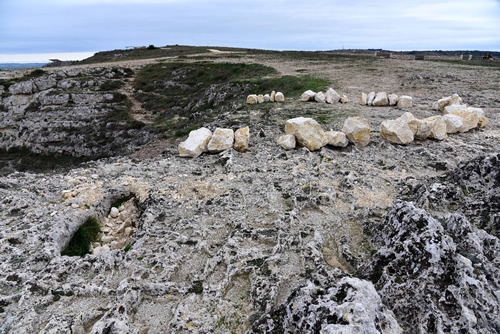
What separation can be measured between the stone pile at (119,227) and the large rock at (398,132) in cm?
831

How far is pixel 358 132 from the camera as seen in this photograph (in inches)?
401

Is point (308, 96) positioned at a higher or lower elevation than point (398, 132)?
higher

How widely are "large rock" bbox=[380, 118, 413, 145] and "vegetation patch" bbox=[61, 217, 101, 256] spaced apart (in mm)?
9192

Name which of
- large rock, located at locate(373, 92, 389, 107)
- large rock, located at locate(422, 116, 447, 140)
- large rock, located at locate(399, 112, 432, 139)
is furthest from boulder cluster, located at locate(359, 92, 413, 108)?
large rock, located at locate(399, 112, 432, 139)

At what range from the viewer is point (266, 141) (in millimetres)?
11086

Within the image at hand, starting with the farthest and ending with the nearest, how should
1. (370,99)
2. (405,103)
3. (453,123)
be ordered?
1. (370,99)
2. (405,103)
3. (453,123)

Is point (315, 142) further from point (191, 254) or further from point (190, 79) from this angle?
point (190, 79)

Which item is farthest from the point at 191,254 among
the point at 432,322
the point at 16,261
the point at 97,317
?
the point at 432,322

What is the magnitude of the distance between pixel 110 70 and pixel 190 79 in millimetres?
12651

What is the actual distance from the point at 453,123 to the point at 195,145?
923 centimetres

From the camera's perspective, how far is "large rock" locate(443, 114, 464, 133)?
36.2 feet

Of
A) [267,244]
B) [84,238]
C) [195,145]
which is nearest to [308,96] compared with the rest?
[195,145]

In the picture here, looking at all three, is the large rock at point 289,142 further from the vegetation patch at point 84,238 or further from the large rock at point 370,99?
the large rock at point 370,99

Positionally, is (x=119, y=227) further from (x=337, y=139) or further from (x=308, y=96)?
(x=308, y=96)
